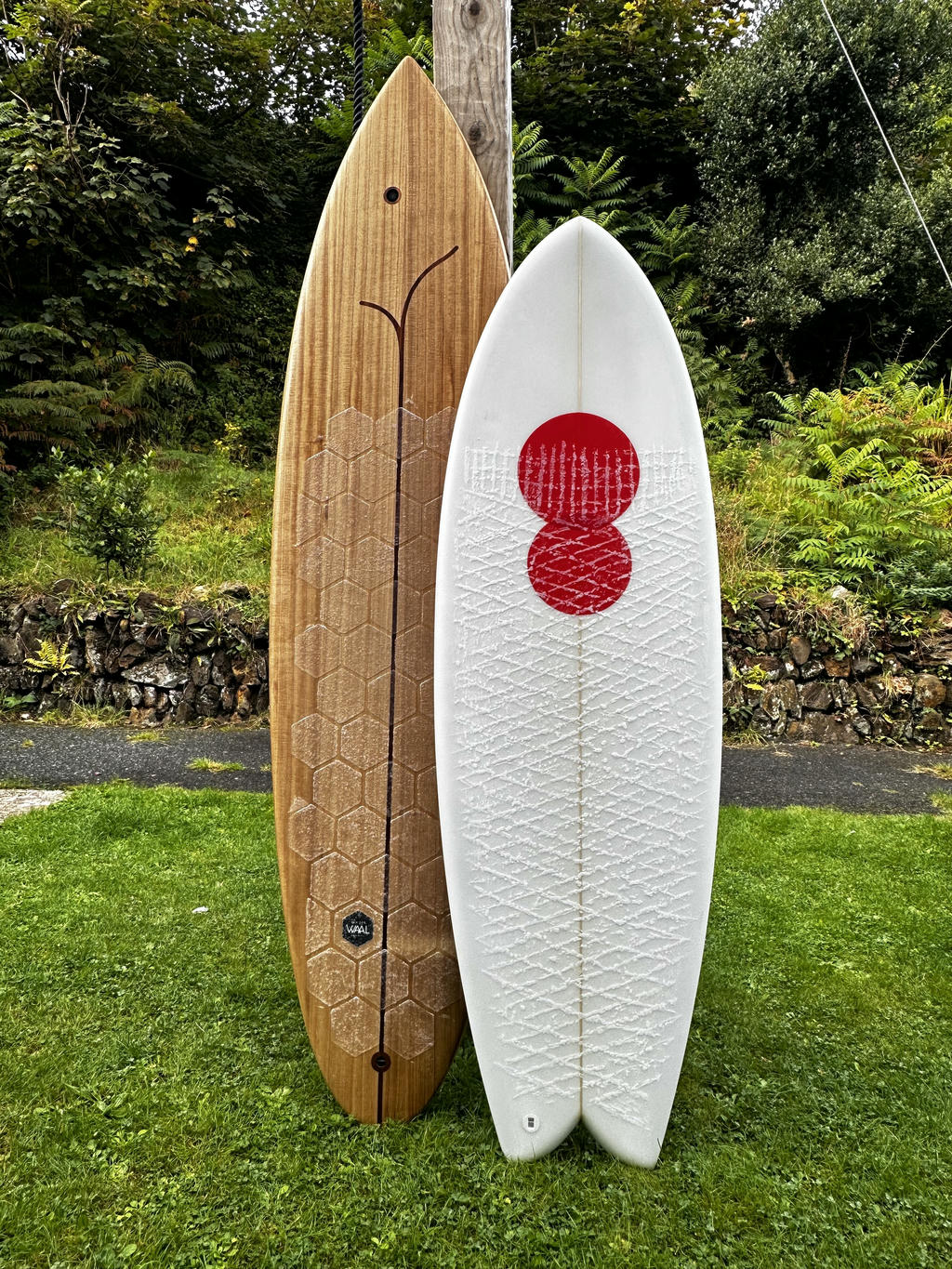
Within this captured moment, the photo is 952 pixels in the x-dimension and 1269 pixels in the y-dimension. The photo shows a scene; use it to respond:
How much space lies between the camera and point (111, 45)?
7.04 m

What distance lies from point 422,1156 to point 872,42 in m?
9.50

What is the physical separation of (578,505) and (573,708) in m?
0.38

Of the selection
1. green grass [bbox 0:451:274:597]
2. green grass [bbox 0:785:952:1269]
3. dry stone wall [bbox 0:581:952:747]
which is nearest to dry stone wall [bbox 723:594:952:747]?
dry stone wall [bbox 0:581:952:747]

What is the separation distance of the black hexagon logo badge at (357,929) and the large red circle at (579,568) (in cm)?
73

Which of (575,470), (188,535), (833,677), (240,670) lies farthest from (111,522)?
(833,677)

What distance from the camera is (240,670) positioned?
4707 mm

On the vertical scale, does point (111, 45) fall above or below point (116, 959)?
above

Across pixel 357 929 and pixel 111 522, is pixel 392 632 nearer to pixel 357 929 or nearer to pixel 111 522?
pixel 357 929

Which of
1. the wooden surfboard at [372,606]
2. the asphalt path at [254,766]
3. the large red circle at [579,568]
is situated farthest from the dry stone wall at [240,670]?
the large red circle at [579,568]

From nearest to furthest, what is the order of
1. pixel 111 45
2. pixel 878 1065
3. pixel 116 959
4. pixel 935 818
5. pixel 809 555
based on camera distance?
pixel 878 1065 → pixel 116 959 → pixel 935 818 → pixel 809 555 → pixel 111 45

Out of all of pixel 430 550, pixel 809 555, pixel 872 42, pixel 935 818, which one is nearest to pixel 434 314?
pixel 430 550

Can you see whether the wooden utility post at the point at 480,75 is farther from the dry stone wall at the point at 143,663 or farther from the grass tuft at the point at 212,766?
the dry stone wall at the point at 143,663

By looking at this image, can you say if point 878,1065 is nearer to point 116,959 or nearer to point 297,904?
point 297,904

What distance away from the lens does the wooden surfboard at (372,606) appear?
157 cm
